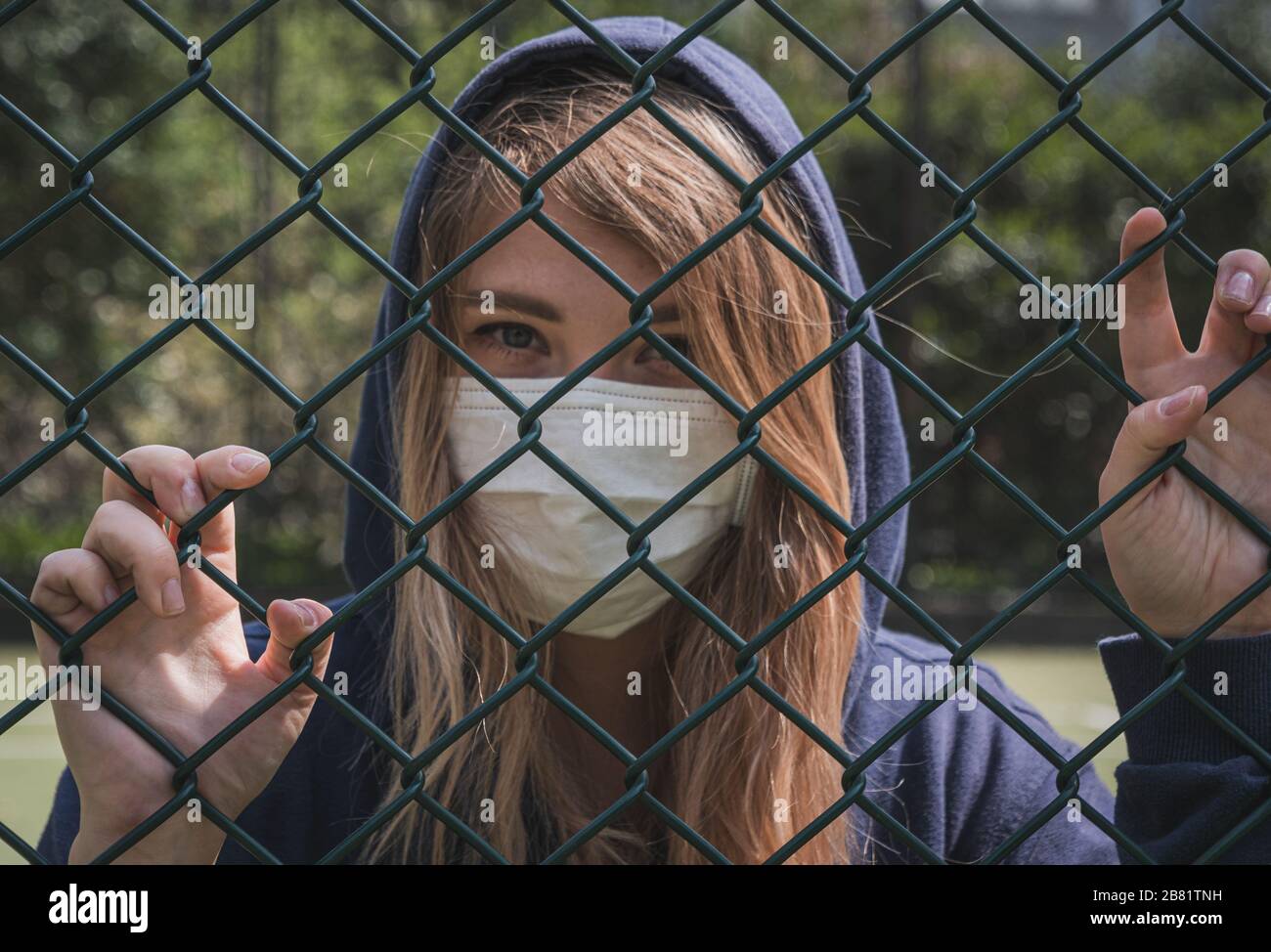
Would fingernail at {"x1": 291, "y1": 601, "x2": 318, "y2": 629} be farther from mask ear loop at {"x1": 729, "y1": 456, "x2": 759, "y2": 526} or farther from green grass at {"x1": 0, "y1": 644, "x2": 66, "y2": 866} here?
green grass at {"x1": 0, "y1": 644, "x2": 66, "y2": 866}

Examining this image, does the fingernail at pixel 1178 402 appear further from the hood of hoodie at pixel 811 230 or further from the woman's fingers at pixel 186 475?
the woman's fingers at pixel 186 475

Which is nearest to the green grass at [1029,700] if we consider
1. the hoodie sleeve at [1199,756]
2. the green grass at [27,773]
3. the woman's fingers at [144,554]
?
the green grass at [27,773]

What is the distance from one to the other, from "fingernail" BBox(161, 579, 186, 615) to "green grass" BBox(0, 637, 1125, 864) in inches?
194

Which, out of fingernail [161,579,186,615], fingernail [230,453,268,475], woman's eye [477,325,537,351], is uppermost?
woman's eye [477,325,537,351]

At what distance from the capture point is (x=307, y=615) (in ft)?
4.42

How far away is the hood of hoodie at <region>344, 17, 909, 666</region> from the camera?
2.05 meters

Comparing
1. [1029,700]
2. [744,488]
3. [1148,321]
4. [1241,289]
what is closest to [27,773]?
[1029,700]

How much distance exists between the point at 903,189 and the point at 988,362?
1900 mm

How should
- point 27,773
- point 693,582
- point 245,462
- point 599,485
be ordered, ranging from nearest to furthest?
point 245,462, point 599,485, point 693,582, point 27,773

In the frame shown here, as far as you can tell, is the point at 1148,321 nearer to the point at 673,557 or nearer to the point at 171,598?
the point at 673,557

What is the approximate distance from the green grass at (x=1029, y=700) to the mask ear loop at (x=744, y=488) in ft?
15.6

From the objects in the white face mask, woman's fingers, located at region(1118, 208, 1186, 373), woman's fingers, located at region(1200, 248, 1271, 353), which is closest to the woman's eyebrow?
the white face mask

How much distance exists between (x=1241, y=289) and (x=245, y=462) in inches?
45.0

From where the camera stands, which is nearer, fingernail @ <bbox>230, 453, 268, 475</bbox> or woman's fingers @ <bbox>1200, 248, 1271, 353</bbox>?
A: fingernail @ <bbox>230, 453, 268, 475</bbox>
